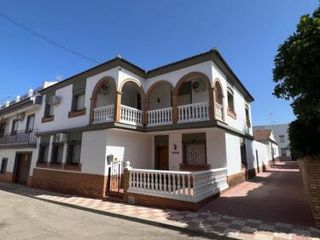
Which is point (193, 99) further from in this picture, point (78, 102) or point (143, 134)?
point (78, 102)

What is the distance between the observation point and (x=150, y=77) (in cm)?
1298

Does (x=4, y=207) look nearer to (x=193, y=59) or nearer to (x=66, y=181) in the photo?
(x=66, y=181)

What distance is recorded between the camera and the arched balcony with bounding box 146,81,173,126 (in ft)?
38.7

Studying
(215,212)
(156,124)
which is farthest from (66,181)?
(215,212)

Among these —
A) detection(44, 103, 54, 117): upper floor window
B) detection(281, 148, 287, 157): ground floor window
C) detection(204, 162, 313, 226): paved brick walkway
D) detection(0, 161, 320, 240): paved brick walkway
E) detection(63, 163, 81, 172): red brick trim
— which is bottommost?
detection(0, 161, 320, 240): paved brick walkway

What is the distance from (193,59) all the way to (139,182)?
22.9 ft

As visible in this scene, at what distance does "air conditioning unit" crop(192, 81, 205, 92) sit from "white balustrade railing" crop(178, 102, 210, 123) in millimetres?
2337

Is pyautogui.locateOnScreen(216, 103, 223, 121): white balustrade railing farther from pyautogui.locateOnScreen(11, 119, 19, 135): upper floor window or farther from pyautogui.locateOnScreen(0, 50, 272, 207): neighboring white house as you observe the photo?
pyautogui.locateOnScreen(11, 119, 19, 135): upper floor window

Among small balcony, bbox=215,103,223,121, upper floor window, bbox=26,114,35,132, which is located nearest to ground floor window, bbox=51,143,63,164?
upper floor window, bbox=26,114,35,132

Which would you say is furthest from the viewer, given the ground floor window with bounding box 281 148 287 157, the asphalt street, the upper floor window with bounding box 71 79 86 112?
the ground floor window with bounding box 281 148 287 157

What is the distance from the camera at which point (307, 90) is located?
6.43 m

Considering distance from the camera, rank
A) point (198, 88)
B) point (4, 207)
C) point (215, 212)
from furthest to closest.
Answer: point (198, 88), point (4, 207), point (215, 212)

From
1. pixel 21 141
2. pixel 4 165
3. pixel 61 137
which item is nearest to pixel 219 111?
pixel 61 137

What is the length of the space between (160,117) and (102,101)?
13.2ft
